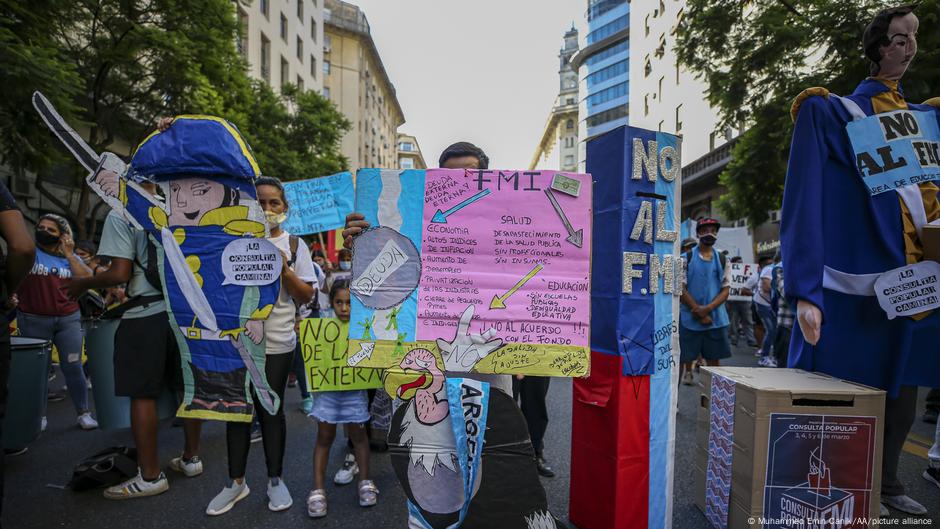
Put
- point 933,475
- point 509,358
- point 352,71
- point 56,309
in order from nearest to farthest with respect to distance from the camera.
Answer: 1. point 509,358
2. point 933,475
3. point 56,309
4. point 352,71

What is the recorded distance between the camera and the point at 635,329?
246cm

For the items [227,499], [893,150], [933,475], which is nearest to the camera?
[893,150]

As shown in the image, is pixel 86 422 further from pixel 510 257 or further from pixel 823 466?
pixel 823 466

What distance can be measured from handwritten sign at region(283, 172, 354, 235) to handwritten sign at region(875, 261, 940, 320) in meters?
5.12

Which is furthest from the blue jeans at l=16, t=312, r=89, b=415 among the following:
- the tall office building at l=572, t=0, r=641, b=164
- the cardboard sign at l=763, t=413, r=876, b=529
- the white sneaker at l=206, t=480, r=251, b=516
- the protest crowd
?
the tall office building at l=572, t=0, r=641, b=164

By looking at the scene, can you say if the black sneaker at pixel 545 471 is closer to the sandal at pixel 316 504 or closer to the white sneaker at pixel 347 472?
the white sneaker at pixel 347 472

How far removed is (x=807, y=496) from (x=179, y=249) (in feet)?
11.2

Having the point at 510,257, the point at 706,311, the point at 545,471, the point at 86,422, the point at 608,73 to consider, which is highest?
the point at 608,73

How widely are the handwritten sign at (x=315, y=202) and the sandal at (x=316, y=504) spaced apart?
3607 millimetres

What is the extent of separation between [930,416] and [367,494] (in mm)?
5285

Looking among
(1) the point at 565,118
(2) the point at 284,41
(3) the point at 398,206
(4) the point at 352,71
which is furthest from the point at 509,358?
(1) the point at 565,118

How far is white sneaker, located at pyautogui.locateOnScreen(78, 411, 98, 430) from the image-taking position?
4.68 m

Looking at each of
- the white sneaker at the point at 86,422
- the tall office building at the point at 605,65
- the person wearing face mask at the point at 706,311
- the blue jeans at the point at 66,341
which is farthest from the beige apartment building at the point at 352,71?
the person wearing face mask at the point at 706,311

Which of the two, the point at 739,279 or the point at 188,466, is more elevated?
the point at 739,279
